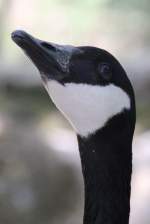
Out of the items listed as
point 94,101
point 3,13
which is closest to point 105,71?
point 94,101

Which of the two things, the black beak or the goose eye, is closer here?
the black beak

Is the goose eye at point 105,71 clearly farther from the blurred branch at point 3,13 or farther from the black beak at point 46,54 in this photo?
the blurred branch at point 3,13

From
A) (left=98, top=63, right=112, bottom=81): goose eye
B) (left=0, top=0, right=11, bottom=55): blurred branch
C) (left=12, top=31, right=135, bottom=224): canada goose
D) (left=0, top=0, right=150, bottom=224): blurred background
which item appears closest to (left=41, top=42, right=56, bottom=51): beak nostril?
(left=12, top=31, right=135, bottom=224): canada goose

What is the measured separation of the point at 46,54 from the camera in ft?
6.55

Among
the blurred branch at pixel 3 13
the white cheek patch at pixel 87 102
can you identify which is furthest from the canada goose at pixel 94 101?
the blurred branch at pixel 3 13

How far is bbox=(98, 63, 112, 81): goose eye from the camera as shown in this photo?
2.04 metres

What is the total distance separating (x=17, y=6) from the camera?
23.8 ft

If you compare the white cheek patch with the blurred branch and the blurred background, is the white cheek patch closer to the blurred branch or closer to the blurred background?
the blurred background

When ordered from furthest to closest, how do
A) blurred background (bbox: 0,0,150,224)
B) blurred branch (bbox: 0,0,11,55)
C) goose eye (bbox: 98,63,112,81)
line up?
blurred branch (bbox: 0,0,11,55) < blurred background (bbox: 0,0,150,224) < goose eye (bbox: 98,63,112,81)

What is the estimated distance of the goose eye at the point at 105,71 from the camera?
204cm

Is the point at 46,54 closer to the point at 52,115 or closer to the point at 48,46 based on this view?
the point at 48,46

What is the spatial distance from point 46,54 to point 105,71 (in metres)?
0.17

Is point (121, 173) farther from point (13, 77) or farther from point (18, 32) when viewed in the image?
point (13, 77)

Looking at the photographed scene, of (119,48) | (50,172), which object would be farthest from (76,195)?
(119,48)
